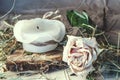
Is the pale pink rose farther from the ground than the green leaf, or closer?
closer

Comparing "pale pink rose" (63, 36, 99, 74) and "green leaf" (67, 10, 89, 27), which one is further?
"green leaf" (67, 10, 89, 27)

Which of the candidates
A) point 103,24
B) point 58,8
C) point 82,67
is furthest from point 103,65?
point 58,8

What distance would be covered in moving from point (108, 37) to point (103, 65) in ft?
0.42

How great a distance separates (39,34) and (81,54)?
12cm

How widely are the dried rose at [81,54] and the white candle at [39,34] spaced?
0.08m

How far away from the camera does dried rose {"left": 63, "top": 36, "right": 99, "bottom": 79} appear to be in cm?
56

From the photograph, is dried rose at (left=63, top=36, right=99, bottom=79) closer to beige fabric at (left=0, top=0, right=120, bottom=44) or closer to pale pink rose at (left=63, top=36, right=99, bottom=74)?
pale pink rose at (left=63, top=36, right=99, bottom=74)

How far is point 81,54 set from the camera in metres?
0.56

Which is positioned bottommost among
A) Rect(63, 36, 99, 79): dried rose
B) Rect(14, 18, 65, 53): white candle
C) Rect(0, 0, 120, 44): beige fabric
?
Rect(63, 36, 99, 79): dried rose

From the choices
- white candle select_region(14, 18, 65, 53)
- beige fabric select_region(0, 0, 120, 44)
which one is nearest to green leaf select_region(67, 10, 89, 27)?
white candle select_region(14, 18, 65, 53)

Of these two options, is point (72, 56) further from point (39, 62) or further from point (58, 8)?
point (58, 8)

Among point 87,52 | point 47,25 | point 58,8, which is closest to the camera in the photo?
point 87,52

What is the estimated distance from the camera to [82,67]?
557 mm

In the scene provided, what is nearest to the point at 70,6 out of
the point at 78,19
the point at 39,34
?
the point at 78,19
